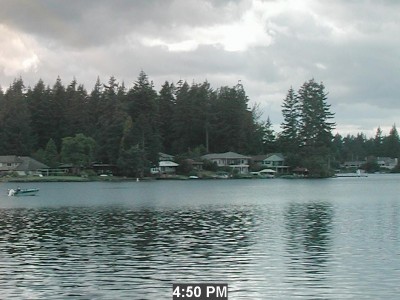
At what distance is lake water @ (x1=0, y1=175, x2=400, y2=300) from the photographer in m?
21.8

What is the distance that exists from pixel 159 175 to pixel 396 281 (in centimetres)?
12424

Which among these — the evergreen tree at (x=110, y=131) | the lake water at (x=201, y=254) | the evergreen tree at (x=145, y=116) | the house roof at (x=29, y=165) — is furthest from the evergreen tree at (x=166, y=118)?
the lake water at (x=201, y=254)

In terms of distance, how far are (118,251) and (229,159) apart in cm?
13083

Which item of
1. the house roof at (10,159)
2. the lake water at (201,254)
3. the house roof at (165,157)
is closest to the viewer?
the lake water at (201,254)

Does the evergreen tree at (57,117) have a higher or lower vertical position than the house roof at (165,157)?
higher

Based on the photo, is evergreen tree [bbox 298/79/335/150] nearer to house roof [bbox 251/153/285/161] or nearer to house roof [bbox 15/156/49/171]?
house roof [bbox 251/153/285/161]

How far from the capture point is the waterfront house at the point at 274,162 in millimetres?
164750

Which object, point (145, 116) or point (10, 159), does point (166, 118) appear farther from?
point (10, 159)

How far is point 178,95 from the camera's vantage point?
176 metres

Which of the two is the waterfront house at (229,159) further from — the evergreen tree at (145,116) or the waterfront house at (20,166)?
the waterfront house at (20,166)

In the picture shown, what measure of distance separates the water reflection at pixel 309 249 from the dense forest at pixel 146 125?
292 feet

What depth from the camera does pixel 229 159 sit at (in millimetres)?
160500

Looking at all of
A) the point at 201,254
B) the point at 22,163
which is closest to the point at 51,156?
the point at 22,163

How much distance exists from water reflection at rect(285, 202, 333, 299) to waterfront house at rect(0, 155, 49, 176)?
94.8m
